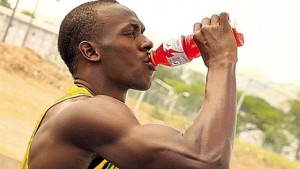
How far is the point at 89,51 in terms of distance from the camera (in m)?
0.96

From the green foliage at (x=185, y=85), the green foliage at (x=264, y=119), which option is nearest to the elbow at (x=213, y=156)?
the green foliage at (x=264, y=119)

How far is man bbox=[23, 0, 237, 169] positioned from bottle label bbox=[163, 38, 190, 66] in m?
0.05

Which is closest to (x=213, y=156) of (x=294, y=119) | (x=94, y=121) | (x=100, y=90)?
(x=94, y=121)

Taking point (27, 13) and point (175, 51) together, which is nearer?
point (175, 51)

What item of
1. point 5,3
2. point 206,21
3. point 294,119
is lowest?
point 5,3

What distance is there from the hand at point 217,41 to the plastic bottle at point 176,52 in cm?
12

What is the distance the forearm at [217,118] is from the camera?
71cm

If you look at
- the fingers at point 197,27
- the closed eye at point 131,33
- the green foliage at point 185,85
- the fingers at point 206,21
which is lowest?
the green foliage at point 185,85

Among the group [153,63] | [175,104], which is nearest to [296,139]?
[175,104]

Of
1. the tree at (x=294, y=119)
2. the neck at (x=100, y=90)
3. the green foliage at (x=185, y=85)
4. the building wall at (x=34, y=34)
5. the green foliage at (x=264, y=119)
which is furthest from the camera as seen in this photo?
the building wall at (x=34, y=34)

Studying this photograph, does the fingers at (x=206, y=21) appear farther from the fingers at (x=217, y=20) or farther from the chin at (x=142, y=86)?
the chin at (x=142, y=86)

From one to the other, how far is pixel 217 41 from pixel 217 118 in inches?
5.2

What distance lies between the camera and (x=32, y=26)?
955cm

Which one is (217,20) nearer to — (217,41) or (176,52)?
(217,41)
